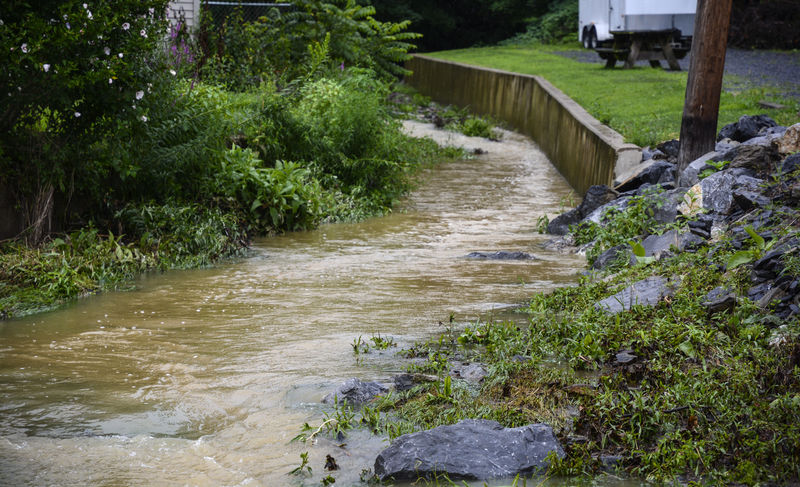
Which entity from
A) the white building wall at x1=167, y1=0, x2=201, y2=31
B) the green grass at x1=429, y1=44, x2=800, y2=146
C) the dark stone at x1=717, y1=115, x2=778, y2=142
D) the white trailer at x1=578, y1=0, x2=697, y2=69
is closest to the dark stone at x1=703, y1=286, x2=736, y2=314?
the dark stone at x1=717, y1=115, x2=778, y2=142

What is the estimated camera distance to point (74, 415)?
14.4ft

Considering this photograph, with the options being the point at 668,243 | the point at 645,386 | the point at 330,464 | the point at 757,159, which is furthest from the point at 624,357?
the point at 757,159

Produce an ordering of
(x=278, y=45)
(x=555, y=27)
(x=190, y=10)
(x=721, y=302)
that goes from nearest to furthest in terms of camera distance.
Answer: (x=721, y=302), (x=278, y=45), (x=190, y=10), (x=555, y=27)

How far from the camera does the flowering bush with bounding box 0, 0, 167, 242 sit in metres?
6.63

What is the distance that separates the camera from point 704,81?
870 cm

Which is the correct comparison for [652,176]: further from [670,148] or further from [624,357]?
[624,357]

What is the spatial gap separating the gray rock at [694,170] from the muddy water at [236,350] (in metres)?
1.26

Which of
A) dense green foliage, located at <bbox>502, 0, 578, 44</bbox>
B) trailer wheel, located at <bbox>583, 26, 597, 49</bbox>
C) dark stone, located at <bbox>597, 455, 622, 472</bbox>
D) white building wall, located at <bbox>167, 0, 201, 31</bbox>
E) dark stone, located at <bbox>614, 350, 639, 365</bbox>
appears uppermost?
dense green foliage, located at <bbox>502, 0, 578, 44</bbox>

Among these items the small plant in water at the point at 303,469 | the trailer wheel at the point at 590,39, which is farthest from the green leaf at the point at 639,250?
the trailer wheel at the point at 590,39

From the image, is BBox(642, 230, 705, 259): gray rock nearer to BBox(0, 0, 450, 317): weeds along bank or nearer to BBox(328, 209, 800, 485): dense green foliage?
BBox(328, 209, 800, 485): dense green foliage

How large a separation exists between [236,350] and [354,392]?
125 cm

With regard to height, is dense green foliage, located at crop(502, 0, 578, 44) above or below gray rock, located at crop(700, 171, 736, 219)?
above

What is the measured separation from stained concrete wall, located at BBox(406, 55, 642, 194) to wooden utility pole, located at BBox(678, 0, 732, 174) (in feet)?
3.86

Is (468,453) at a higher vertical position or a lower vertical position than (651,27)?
lower
